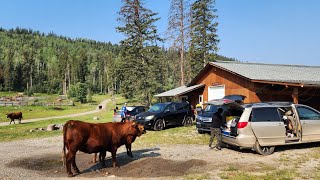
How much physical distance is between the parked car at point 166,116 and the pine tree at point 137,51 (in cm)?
2205

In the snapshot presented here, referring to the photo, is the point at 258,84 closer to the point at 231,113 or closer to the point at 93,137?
the point at 231,113

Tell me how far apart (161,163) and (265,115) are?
4507mm

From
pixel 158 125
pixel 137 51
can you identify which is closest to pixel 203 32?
pixel 137 51

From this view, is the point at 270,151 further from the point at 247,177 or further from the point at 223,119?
the point at 247,177

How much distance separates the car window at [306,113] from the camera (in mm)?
12258

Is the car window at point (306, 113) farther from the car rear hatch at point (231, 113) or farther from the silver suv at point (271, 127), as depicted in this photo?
the car rear hatch at point (231, 113)

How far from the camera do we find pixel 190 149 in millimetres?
13344

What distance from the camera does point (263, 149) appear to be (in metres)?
11.7

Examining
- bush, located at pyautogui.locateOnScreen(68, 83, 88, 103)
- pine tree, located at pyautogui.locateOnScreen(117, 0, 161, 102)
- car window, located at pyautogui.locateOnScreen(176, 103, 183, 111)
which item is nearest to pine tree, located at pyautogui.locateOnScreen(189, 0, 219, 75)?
pine tree, located at pyautogui.locateOnScreen(117, 0, 161, 102)

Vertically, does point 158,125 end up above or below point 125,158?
above

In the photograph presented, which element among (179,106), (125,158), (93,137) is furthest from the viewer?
(179,106)

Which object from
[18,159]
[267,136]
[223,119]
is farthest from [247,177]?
[18,159]

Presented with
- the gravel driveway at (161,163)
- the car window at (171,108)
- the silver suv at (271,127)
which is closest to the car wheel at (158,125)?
the car window at (171,108)

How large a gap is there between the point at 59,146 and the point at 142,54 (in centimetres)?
2904
